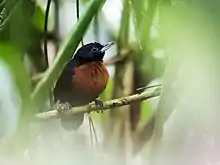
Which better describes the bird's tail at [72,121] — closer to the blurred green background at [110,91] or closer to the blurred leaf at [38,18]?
the blurred green background at [110,91]

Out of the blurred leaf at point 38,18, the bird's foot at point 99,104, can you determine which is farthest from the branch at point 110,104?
the blurred leaf at point 38,18

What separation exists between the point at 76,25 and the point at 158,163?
0.20 meters

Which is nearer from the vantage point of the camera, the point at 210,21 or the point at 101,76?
the point at 210,21

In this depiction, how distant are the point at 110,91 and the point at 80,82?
0.04m

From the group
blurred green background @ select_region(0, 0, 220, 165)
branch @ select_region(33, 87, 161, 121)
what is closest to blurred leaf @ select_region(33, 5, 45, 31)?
blurred green background @ select_region(0, 0, 220, 165)

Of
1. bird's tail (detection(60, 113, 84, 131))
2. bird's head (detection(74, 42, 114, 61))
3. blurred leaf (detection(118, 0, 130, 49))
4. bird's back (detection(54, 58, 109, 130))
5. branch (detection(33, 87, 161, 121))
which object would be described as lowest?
bird's tail (detection(60, 113, 84, 131))

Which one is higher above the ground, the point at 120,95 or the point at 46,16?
the point at 46,16

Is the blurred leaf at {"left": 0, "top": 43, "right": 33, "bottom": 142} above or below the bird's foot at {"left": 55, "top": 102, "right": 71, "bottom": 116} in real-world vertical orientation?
above

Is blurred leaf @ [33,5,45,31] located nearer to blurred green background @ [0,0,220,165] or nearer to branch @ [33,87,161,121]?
blurred green background @ [0,0,220,165]

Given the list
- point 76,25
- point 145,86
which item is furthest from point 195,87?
point 76,25

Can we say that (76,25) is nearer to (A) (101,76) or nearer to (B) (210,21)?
(A) (101,76)

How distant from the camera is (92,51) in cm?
69

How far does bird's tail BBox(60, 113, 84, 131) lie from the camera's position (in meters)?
0.69

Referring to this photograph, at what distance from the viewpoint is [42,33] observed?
0.70 metres
